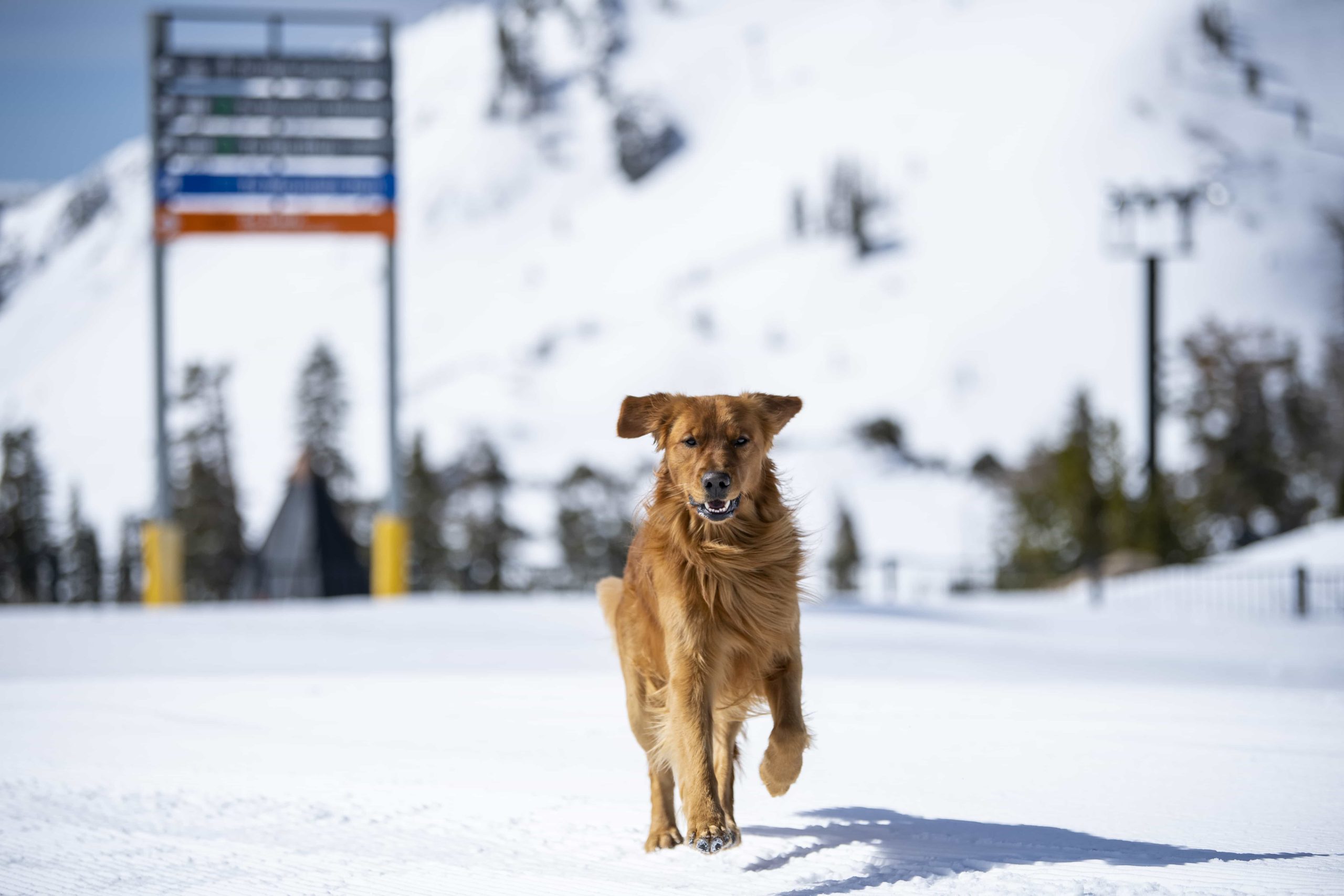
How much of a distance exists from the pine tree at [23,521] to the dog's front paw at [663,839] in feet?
143

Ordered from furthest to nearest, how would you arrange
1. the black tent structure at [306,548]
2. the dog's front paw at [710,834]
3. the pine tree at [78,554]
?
the pine tree at [78,554]
the black tent structure at [306,548]
the dog's front paw at [710,834]

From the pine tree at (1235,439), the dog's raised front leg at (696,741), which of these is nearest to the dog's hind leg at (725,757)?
the dog's raised front leg at (696,741)

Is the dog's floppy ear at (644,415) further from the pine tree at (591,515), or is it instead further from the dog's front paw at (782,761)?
the pine tree at (591,515)

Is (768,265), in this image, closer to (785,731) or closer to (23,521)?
(23,521)

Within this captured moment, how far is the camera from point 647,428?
5344 mm

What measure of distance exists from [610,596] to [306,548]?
32.4 m

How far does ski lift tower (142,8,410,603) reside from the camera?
65.5ft

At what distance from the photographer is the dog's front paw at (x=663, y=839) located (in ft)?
17.3

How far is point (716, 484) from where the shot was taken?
488 cm

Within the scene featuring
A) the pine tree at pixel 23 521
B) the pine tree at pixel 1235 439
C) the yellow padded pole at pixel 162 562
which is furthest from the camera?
the pine tree at pixel 1235 439

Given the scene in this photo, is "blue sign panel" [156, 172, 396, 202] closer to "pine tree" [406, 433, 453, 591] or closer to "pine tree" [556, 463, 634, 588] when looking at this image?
"pine tree" [406, 433, 453, 591]

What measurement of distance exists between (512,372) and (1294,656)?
110807 millimetres

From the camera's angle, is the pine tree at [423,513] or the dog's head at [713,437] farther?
the pine tree at [423,513]

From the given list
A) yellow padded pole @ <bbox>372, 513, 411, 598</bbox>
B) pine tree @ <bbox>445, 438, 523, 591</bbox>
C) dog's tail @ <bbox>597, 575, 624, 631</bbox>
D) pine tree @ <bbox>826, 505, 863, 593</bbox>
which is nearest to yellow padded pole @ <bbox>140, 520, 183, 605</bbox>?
yellow padded pole @ <bbox>372, 513, 411, 598</bbox>
